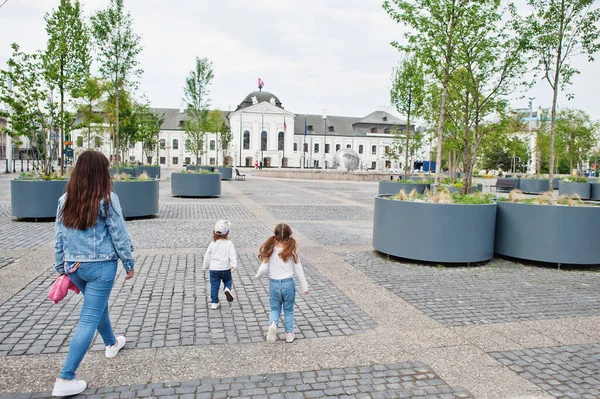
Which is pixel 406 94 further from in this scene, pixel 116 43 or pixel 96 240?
pixel 96 240

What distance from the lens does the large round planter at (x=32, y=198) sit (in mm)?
12211

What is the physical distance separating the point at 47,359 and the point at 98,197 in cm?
157

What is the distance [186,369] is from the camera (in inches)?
160

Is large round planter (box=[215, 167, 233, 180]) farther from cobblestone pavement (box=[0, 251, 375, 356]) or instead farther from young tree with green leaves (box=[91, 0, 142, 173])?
cobblestone pavement (box=[0, 251, 375, 356])

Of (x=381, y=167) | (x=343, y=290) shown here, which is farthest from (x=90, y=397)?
(x=381, y=167)

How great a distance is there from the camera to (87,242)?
364 centimetres

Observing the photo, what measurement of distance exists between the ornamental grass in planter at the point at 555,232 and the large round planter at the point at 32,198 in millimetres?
10239

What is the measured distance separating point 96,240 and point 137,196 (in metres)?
9.85

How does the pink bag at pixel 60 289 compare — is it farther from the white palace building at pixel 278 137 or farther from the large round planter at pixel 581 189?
the white palace building at pixel 278 137

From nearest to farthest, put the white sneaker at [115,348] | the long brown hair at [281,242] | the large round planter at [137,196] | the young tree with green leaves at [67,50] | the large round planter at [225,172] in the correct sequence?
the white sneaker at [115,348]
the long brown hair at [281,242]
the large round planter at [137,196]
the young tree with green leaves at [67,50]
the large round planter at [225,172]

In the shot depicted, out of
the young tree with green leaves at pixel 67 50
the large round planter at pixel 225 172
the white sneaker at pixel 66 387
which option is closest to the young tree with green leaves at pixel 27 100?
the young tree with green leaves at pixel 67 50

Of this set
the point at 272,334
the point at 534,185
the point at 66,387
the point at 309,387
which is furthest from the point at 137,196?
the point at 534,185

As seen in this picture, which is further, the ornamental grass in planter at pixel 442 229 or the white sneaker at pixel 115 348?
the ornamental grass in planter at pixel 442 229

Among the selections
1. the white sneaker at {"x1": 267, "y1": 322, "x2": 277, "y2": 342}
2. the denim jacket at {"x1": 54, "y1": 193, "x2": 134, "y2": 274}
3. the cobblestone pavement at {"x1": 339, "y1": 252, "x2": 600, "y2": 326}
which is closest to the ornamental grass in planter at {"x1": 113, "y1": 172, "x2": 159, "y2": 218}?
the cobblestone pavement at {"x1": 339, "y1": 252, "x2": 600, "y2": 326}
